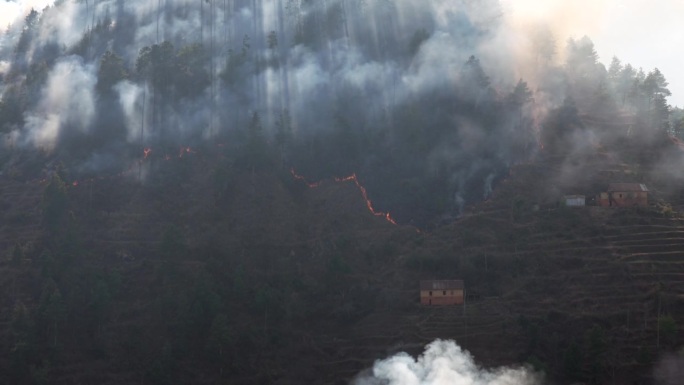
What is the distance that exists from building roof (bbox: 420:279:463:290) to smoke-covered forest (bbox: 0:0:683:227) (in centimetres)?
806

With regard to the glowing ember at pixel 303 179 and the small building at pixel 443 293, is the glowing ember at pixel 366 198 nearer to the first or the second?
the glowing ember at pixel 303 179

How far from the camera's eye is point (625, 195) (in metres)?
75.2

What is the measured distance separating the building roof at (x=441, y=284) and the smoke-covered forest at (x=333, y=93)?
26.4 ft

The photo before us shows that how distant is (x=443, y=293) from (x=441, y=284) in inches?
26.7

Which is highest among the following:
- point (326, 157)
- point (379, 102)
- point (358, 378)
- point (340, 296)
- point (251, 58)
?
point (251, 58)

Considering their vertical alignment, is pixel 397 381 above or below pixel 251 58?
below

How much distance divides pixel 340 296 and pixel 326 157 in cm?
1734

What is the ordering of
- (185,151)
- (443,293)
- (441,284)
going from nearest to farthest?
(443,293) < (441,284) < (185,151)

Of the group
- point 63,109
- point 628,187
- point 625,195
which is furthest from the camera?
point 63,109

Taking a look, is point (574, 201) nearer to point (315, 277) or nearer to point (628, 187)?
point (628, 187)

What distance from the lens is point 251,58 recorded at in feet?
309

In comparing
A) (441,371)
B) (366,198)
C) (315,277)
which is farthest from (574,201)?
(441,371)

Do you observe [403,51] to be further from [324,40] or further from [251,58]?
[251,58]

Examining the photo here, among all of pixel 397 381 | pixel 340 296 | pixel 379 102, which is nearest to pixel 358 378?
pixel 397 381
